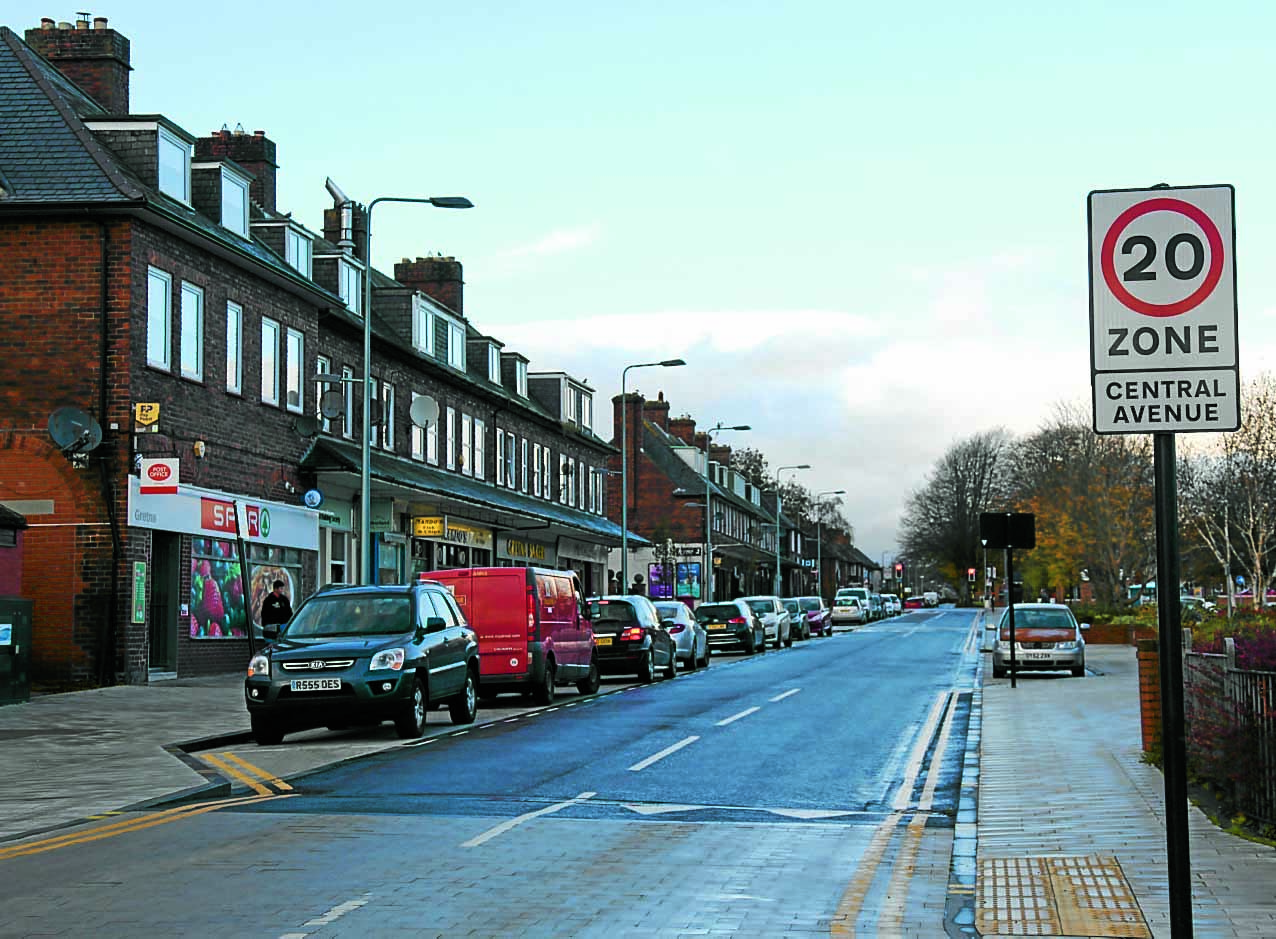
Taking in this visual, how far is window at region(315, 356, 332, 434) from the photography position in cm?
3778

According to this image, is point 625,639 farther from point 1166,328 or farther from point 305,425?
point 1166,328

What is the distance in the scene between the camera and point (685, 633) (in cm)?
3803

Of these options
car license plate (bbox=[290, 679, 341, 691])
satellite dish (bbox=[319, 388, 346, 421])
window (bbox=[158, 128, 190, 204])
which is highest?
window (bbox=[158, 128, 190, 204])

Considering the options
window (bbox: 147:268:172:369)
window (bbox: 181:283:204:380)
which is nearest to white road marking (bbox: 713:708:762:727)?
window (bbox: 147:268:172:369)

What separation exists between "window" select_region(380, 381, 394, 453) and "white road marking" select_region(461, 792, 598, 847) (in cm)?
2899

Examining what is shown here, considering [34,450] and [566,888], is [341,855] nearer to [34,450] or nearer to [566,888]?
[566,888]

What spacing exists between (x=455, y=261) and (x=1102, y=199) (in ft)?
166

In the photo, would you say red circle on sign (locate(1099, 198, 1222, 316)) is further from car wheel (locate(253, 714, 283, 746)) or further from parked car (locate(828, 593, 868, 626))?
parked car (locate(828, 593, 868, 626))

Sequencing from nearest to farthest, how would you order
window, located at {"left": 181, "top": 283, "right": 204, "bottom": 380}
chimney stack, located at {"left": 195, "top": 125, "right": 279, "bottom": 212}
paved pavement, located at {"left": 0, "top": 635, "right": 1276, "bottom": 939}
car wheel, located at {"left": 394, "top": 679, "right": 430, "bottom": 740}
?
paved pavement, located at {"left": 0, "top": 635, "right": 1276, "bottom": 939} < car wheel, located at {"left": 394, "top": 679, "right": 430, "bottom": 740} < window, located at {"left": 181, "top": 283, "right": 204, "bottom": 380} < chimney stack, located at {"left": 195, "top": 125, "right": 279, "bottom": 212}

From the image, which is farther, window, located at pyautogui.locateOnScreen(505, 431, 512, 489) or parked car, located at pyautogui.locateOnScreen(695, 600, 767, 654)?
window, located at pyautogui.locateOnScreen(505, 431, 512, 489)

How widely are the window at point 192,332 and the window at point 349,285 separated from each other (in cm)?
900

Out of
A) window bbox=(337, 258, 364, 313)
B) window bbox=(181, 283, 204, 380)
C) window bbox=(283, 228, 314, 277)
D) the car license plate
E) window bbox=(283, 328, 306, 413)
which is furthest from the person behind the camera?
window bbox=(337, 258, 364, 313)

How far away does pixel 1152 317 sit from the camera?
598 cm

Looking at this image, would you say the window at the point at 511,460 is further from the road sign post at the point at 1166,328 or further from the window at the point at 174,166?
the road sign post at the point at 1166,328
